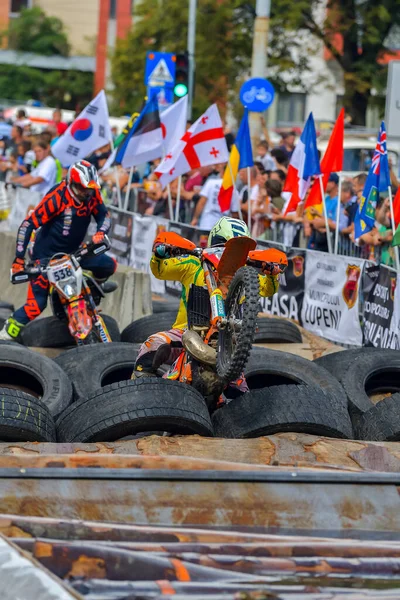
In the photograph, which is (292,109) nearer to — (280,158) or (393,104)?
(280,158)

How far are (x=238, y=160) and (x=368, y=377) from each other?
714 centimetres

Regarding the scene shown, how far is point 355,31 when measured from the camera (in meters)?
34.2

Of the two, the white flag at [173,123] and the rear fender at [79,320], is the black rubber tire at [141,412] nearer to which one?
the rear fender at [79,320]

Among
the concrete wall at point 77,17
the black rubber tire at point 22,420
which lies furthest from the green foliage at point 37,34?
the black rubber tire at point 22,420

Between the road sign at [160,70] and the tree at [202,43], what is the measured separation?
10.3 meters

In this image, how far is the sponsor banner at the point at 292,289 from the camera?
1369 centimetres

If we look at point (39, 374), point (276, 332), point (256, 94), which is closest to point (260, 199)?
point (256, 94)

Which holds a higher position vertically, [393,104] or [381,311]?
[393,104]

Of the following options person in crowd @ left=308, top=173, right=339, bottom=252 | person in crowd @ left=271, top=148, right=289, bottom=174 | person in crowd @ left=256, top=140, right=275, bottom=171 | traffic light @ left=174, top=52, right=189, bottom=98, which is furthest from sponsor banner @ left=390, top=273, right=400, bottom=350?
traffic light @ left=174, top=52, right=189, bottom=98

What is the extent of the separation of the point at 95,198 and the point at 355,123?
2611 centimetres

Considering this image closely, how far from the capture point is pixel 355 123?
35.6 meters

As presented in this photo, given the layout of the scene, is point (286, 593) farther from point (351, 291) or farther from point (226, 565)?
point (351, 291)

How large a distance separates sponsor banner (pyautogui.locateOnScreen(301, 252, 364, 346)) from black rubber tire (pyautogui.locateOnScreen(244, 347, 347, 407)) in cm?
426

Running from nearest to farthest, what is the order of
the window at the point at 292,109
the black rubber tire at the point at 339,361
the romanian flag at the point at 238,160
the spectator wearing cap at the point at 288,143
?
1. the black rubber tire at the point at 339,361
2. the romanian flag at the point at 238,160
3. the spectator wearing cap at the point at 288,143
4. the window at the point at 292,109
